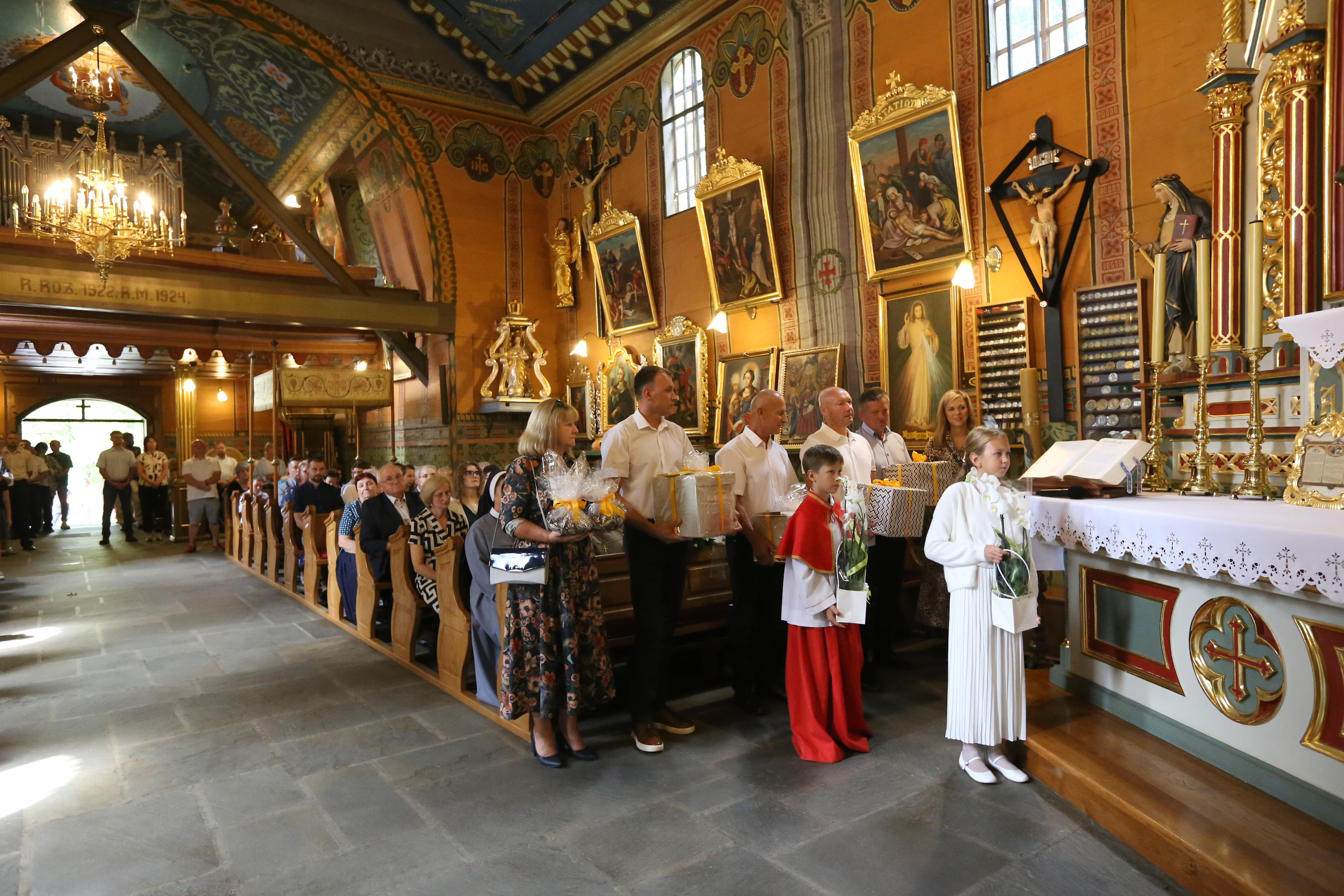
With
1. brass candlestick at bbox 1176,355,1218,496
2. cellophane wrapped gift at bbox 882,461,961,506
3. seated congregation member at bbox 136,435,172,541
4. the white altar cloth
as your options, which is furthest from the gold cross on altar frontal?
seated congregation member at bbox 136,435,172,541

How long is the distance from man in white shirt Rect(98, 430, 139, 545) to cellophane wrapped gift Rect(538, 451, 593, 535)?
43.3 feet

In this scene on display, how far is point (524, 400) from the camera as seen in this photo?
12.8m

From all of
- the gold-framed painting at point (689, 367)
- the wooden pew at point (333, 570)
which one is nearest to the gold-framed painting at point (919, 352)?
the gold-framed painting at point (689, 367)

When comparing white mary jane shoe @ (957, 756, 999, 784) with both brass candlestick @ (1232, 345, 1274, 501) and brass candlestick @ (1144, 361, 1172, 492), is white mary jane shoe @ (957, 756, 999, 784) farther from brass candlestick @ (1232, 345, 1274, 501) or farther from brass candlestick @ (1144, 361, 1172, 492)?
brass candlestick @ (1144, 361, 1172, 492)

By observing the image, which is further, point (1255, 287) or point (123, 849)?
point (1255, 287)

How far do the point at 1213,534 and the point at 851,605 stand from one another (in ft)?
4.71

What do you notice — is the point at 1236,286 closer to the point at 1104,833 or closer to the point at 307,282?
the point at 1104,833

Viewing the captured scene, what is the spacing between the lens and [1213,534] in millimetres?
2908

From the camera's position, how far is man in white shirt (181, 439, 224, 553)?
12.4 m

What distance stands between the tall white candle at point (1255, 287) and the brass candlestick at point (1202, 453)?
0.76 ft

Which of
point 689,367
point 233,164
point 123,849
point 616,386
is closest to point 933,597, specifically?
point 123,849

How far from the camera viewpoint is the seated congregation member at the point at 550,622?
3.60 m

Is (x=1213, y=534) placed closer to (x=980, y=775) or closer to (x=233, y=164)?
(x=980, y=775)

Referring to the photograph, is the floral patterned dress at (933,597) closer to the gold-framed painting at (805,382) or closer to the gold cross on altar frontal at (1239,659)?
the gold cross on altar frontal at (1239,659)
